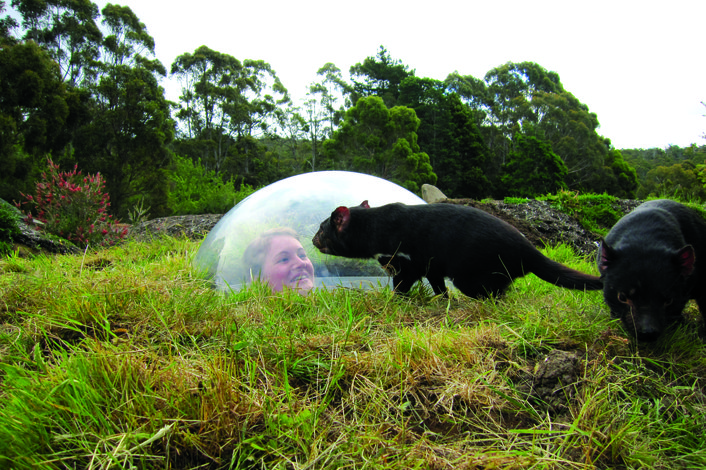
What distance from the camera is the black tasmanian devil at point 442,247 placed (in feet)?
9.37

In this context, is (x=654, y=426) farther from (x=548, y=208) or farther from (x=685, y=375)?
(x=548, y=208)

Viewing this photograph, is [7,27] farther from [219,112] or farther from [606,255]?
[606,255]

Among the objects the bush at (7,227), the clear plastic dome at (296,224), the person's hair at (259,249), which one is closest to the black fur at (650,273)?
the clear plastic dome at (296,224)

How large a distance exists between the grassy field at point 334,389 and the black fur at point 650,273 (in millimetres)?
161

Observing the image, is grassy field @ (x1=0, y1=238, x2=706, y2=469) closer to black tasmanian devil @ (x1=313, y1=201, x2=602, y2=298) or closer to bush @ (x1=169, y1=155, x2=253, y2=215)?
black tasmanian devil @ (x1=313, y1=201, x2=602, y2=298)

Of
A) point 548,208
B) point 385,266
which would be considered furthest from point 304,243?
point 548,208

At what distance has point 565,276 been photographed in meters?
2.70

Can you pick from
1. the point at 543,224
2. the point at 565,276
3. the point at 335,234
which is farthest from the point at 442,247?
the point at 543,224

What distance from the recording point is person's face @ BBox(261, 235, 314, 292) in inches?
133

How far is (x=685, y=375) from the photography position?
1.95 m

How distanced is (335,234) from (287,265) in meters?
0.51

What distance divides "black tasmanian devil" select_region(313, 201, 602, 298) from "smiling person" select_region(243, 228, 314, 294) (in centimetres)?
22

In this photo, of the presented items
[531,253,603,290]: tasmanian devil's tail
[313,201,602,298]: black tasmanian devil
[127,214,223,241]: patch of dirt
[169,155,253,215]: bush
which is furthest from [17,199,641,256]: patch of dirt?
[169,155,253,215]: bush

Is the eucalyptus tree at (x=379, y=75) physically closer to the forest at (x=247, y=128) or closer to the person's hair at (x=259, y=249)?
the forest at (x=247, y=128)
